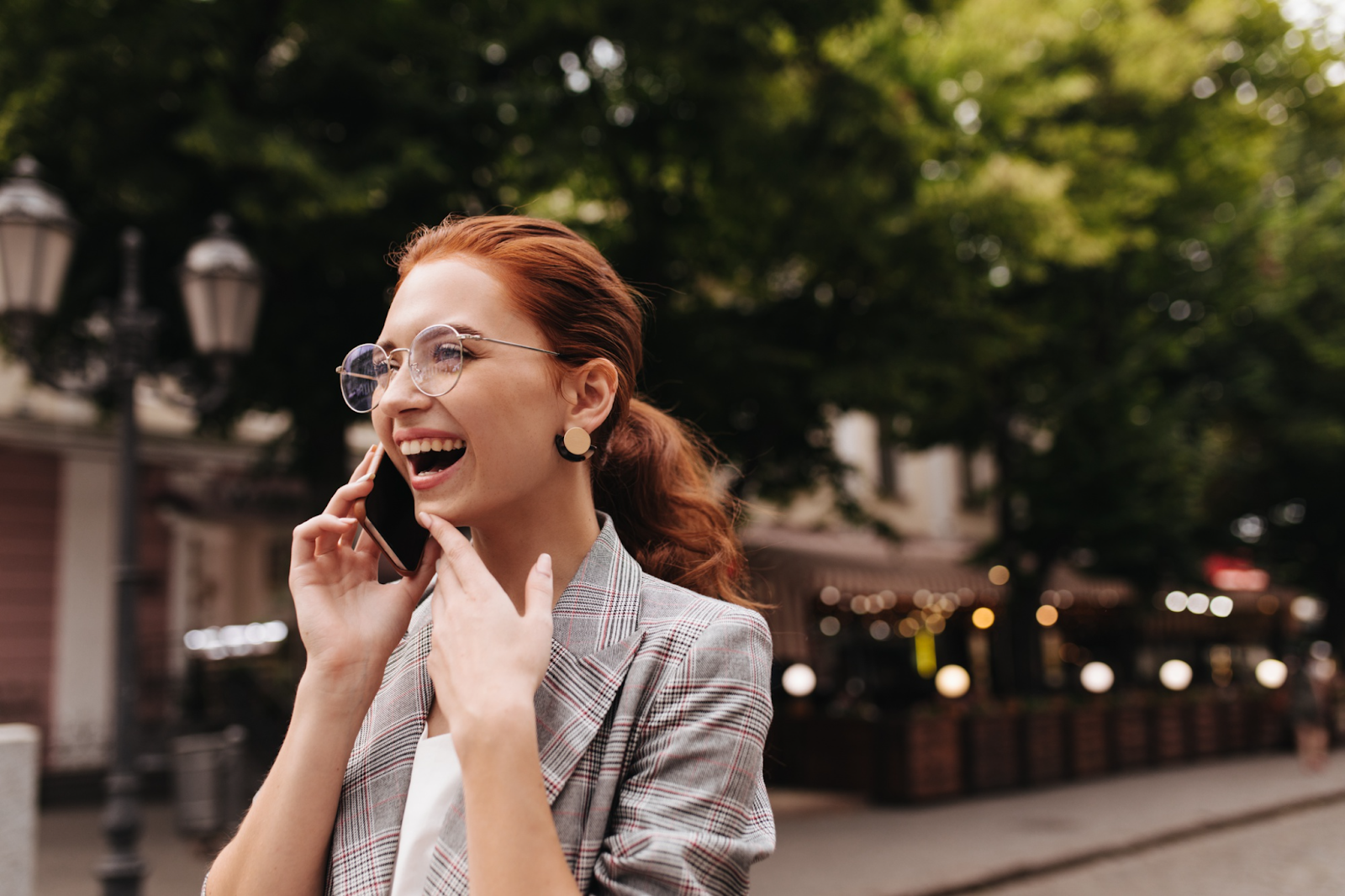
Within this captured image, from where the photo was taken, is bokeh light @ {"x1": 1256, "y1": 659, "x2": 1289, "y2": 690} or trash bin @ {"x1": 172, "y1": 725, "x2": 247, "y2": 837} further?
bokeh light @ {"x1": 1256, "y1": 659, "x2": 1289, "y2": 690}

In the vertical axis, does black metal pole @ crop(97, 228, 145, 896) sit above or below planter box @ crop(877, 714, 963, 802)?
above

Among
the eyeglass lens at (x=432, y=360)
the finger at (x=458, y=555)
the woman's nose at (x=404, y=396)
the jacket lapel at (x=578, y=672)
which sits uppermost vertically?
the eyeglass lens at (x=432, y=360)

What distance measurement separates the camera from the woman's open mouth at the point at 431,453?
58.8 inches

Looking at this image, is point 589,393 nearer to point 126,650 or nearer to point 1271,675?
point 126,650

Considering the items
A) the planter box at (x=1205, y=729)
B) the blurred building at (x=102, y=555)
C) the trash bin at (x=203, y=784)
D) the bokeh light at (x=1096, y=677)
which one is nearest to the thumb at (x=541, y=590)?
the trash bin at (x=203, y=784)

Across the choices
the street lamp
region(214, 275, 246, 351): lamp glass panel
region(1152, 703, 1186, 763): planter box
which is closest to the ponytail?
region(214, 275, 246, 351): lamp glass panel

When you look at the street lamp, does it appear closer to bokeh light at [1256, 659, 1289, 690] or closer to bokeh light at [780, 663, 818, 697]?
bokeh light at [780, 663, 818, 697]

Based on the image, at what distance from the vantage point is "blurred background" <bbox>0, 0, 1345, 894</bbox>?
7605 mm

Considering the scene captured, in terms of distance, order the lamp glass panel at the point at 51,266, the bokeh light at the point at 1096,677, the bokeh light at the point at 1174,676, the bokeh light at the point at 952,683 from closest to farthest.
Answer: the lamp glass panel at the point at 51,266, the bokeh light at the point at 952,683, the bokeh light at the point at 1096,677, the bokeh light at the point at 1174,676

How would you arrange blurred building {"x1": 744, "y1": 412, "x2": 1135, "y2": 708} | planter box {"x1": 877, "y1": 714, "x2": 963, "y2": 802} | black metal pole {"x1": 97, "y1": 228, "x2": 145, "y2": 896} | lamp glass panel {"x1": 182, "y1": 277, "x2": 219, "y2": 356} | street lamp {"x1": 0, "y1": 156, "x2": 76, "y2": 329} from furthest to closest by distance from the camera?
blurred building {"x1": 744, "y1": 412, "x2": 1135, "y2": 708}, planter box {"x1": 877, "y1": 714, "x2": 963, "y2": 802}, lamp glass panel {"x1": 182, "y1": 277, "x2": 219, "y2": 356}, street lamp {"x1": 0, "y1": 156, "x2": 76, "y2": 329}, black metal pole {"x1": 97, "y1": 228, "x2": 145, "y2": 896}

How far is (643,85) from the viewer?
9.21 meters

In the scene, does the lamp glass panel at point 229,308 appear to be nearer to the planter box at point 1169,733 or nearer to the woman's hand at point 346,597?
the woman's hand at point 346,597

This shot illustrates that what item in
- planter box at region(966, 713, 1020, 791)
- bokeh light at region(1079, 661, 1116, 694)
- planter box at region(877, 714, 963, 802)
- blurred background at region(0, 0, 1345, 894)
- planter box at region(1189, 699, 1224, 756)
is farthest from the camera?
planter box at region(1189, 699, 1224, 756)

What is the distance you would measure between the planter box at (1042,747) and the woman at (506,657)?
556 inches
